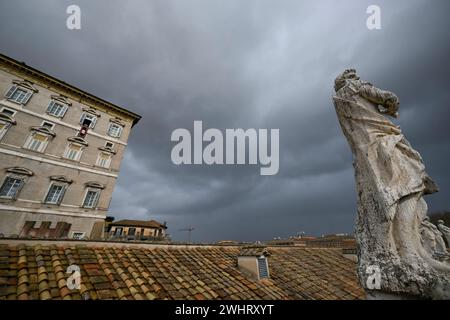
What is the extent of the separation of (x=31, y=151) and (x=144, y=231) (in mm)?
28768

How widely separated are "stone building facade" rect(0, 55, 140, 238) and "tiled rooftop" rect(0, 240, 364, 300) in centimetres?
1082

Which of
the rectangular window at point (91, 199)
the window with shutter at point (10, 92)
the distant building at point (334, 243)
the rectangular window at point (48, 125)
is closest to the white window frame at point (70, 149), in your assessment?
the rectangular window at point (48, 125)

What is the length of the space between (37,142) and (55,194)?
18.1ft

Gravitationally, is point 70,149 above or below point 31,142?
above

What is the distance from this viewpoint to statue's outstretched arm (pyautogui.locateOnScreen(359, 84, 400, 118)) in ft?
9.02

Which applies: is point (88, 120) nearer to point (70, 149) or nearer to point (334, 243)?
point (70, 149)

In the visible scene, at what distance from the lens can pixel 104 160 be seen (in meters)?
24.5

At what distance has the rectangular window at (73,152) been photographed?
2214 cm

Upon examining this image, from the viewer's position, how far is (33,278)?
15.8 feet

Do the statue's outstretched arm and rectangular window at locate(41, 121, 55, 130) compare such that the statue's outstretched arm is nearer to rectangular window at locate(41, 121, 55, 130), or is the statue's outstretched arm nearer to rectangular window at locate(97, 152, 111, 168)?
rectangular window at locate(97, 152, 111, 168)

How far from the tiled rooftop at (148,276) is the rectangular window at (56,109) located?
21.5 meters

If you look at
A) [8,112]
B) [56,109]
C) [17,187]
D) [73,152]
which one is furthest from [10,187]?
[56,109]
